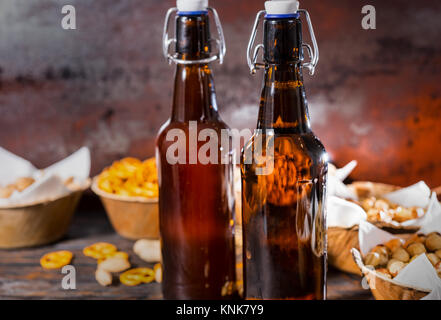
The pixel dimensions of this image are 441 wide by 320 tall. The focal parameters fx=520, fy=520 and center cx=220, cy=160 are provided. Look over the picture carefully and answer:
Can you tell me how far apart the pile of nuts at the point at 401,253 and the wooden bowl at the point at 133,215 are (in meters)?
0.37

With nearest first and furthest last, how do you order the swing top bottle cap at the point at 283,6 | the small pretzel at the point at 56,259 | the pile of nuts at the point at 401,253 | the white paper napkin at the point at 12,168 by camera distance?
1. the swing top bottle cap at the point at 283,6
2. the pile of nuts at the point at 401,253
3. the small pretzel at the point at 56,259
4. the white paper napkin at the point at 12,168

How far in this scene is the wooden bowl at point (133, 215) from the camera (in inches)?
34.6

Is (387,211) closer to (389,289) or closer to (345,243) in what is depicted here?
(345,243)

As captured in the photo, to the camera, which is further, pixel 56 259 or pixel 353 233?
pixel 56 259

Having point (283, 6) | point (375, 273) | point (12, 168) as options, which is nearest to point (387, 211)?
point (375, 273)

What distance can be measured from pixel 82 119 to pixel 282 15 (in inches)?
27.3

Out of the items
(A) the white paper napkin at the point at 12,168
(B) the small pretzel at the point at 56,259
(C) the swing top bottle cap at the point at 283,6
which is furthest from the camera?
(A) the white paper napkin at the point at 12,168

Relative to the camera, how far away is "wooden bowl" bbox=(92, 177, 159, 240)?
34.6 inches

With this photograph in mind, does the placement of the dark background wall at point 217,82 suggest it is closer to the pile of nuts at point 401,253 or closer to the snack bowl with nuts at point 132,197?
the snack bowl with nuts at point 132,197

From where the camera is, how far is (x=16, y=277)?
771 millimetres

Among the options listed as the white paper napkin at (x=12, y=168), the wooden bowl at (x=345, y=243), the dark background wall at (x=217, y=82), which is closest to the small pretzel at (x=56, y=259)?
the white paper napkin at (x=12, y=168)

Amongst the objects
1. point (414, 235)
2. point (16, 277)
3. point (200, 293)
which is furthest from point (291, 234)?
point (16, 277)

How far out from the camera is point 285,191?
0.55m

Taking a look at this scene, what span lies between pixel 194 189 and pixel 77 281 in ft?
0.91
